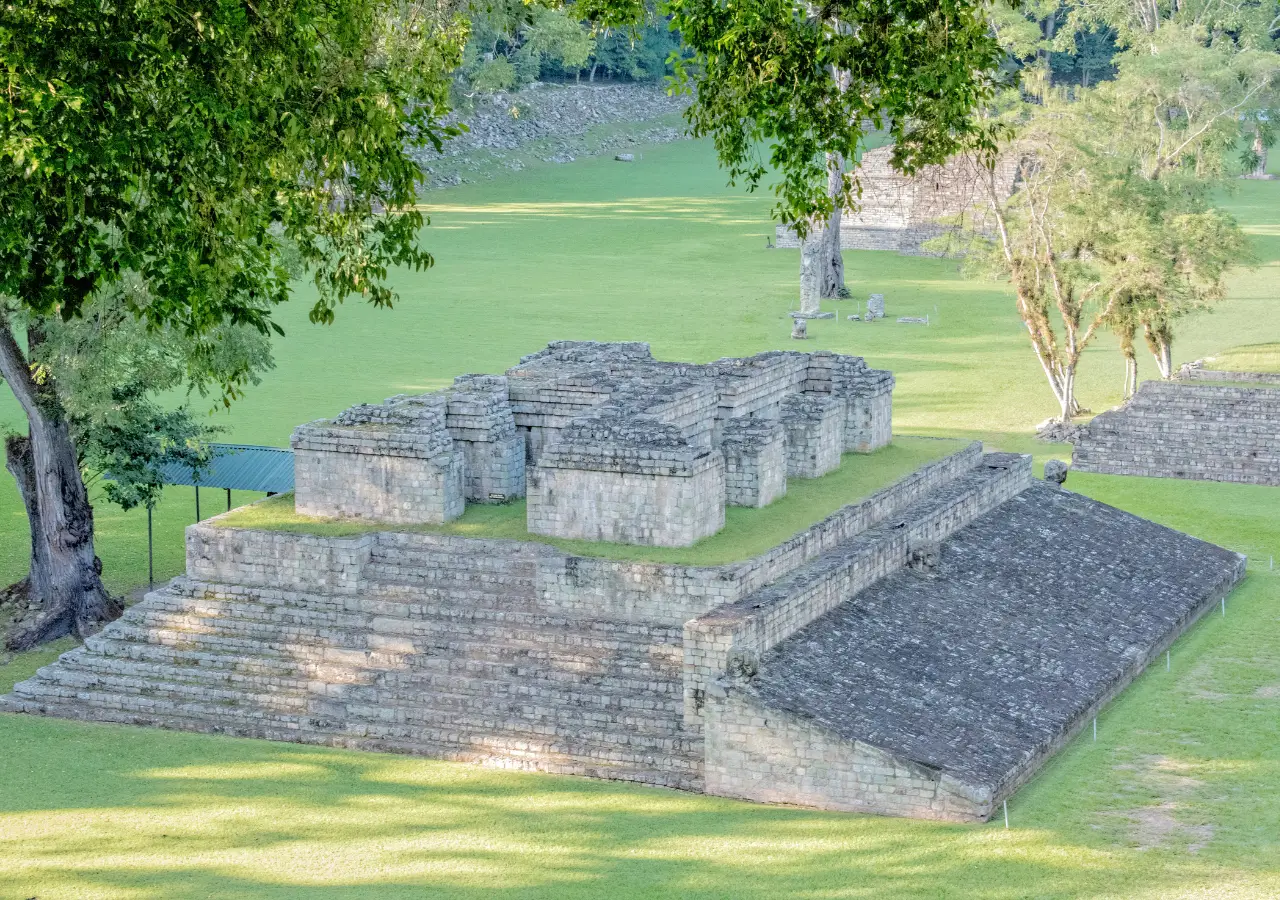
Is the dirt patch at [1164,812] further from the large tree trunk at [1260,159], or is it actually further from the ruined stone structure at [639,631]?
the large tree trunk at [1260,159]

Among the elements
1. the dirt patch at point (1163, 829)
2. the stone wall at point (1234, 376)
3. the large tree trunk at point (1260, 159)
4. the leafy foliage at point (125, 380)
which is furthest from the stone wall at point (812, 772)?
the large tree trunk at point (1260, 159)

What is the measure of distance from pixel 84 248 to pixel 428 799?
6.75 m

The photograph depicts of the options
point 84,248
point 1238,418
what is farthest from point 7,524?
point 1238,418

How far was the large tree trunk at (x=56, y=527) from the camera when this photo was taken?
75.0ft

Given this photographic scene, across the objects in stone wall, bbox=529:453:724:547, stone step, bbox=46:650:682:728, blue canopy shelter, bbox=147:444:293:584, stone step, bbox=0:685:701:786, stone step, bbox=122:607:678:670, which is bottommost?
stone step, bbox=0:685:701:786

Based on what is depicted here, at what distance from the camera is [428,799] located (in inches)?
695

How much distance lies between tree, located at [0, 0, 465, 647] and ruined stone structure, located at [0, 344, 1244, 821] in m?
5.42

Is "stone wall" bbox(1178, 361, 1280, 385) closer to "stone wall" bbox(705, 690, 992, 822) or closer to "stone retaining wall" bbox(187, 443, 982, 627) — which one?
"stone retaining wall" bbox(187, 443, 982, 627)

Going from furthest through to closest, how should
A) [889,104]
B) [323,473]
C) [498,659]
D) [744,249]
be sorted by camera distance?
1. [744,249]
2. [323,473]
3. [498,659]
4. [889,104]

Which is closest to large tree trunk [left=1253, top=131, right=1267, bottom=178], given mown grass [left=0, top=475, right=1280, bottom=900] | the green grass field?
the green grass field

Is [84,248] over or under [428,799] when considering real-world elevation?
over

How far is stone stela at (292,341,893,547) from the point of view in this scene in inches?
792

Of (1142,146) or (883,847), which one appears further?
(1142,146)

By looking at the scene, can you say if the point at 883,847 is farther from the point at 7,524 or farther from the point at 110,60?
the point at 7,524
